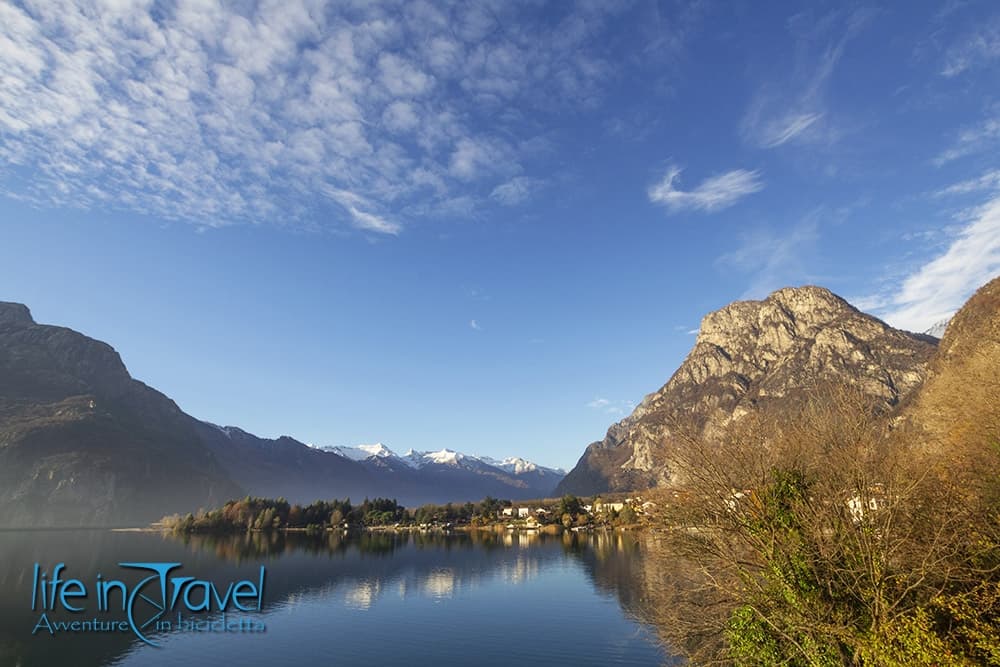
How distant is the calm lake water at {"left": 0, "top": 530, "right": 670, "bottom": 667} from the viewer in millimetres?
47594

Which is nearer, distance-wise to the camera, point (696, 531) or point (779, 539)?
point (779, 539)

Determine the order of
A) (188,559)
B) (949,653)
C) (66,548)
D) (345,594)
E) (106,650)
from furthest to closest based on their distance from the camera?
(66,548)
(188,559)
(345,594)
(106,650)
(949,653)

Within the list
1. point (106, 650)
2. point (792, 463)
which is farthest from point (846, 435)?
point (106, 650)

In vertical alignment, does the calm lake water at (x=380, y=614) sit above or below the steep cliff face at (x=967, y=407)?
below

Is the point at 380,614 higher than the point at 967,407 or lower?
lower

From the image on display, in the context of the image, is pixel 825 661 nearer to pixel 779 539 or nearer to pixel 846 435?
pixel 779 539

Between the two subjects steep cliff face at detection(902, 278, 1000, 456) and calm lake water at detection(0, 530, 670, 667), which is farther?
calm lake water at detection(0, 530, 670, 667)

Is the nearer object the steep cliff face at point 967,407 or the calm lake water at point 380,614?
the steep cliff face at point 967,407

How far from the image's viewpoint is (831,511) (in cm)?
2005

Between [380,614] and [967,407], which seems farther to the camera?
[380,614]

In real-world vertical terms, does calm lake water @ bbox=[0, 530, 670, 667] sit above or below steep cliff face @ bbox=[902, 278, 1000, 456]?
below

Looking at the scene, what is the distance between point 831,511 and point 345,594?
A: 80.4 metres

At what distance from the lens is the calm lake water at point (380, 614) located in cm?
4759

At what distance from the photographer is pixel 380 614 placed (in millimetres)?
67125
